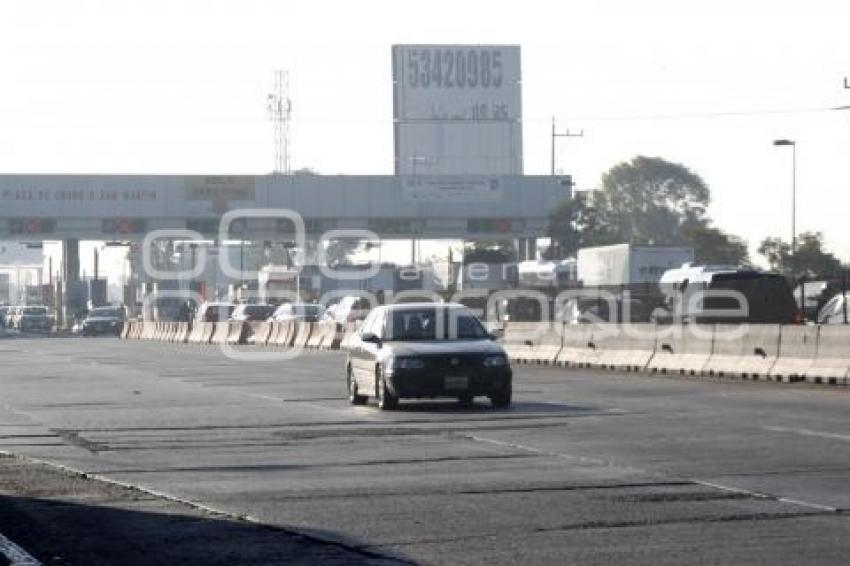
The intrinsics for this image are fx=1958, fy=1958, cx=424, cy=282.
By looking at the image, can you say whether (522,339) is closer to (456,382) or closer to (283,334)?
(283,334)

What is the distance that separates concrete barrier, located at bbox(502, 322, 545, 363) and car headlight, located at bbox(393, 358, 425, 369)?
63.7 ft

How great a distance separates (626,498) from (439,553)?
3097mm

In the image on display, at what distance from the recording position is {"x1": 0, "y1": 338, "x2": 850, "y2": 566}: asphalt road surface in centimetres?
1214

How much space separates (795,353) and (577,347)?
35.3 ft

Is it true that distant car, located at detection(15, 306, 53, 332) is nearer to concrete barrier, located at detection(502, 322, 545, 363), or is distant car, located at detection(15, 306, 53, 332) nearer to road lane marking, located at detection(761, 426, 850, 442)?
concrete barrier, located at detection(502, 322, 545, 363)

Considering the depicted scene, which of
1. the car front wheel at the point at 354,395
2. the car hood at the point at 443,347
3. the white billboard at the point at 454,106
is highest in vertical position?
the white billboard at the point at 454,106

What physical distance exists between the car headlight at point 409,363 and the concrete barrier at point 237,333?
43156 millimetres

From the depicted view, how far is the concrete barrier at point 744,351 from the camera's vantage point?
108 ft

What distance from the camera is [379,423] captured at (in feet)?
78.1

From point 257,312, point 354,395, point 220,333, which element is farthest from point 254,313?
point 354,395

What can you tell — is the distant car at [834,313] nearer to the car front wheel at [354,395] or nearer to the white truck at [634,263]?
the car front wheel at [354,395]

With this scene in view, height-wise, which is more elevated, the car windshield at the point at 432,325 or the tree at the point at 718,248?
the tree at the point at 718,248

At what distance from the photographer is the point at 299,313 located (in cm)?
6950

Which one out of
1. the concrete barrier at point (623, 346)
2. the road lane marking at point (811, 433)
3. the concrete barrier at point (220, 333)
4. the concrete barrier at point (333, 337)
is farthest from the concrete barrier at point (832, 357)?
the concrete barrier at point (220, 333)
